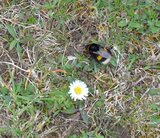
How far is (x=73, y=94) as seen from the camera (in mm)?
2912

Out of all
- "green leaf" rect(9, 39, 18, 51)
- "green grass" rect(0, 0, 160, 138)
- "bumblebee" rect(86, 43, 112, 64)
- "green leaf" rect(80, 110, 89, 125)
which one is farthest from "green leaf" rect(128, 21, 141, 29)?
"green leaf" rect(9, 39, 18, 51)

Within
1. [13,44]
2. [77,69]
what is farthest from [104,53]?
[13,44]

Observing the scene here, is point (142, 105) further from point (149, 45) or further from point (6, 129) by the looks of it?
point (6, 129)

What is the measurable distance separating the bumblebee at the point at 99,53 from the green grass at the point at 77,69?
5cm

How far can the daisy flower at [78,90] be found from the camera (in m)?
2.92

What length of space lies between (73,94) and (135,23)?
63 cm

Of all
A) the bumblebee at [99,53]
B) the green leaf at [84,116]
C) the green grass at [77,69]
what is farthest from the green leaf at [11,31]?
the green leaf at [84,116]

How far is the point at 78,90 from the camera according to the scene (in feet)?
9.61

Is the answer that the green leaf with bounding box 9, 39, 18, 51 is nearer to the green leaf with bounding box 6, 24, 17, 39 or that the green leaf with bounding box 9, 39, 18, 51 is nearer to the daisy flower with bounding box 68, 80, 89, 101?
the green leaf with bounding box 6, 24, 17, 39

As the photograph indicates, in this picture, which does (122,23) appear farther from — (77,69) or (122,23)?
(77,69)

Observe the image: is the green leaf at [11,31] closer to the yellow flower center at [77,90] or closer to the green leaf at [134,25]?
the yellow flower center at [77,90]

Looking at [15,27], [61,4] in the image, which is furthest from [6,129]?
[61,4]

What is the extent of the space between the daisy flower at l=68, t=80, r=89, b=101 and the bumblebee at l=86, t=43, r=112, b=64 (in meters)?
0.19

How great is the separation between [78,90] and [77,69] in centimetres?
15
